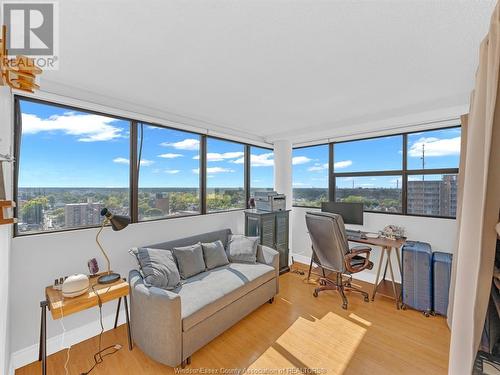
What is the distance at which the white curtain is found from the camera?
2.48ft

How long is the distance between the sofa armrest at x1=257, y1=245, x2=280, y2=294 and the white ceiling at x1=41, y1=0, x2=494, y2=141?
6.34 feet

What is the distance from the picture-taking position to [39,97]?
2.05 m

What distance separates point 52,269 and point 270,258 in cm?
Answer: 236

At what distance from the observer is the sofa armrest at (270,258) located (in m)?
3.05

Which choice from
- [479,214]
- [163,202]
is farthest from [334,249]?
[163,202]

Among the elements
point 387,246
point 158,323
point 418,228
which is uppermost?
point 418,228

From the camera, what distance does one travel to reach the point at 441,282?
2.63 metres

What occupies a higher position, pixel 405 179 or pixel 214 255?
pixel 405 179

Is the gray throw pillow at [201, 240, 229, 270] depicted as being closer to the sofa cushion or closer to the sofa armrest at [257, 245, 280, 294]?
the sofa cushion

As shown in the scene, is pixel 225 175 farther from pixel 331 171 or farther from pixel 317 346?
pixel 317 346

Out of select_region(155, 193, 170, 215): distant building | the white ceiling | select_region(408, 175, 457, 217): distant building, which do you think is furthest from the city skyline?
select_region(408, 175, 457, 217): distant building

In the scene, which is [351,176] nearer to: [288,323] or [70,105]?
[288,323]

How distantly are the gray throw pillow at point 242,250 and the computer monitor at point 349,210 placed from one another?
1.48 meters

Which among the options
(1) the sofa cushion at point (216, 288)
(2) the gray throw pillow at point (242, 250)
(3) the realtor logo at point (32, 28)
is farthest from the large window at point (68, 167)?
(2) the gray throw pillow at point (242, 250)
